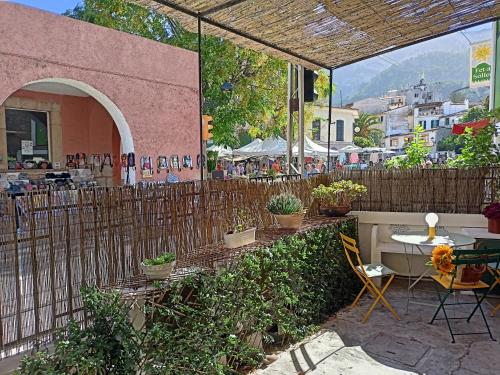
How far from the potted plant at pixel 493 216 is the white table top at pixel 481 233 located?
6 cm

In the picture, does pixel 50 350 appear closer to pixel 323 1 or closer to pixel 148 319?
pixel 148 319

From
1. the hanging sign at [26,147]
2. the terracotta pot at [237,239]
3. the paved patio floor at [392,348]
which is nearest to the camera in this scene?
the paved patio floor at [392,348]

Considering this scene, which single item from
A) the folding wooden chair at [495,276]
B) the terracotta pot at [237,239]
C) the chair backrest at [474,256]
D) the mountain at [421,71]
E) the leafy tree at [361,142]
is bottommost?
the folding wooden chair at [495,276]

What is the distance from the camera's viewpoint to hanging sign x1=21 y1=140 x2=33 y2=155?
33.3ft

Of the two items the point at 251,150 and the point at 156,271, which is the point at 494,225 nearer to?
the point at 156,271

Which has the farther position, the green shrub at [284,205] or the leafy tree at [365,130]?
the leafy tree at [365,130]

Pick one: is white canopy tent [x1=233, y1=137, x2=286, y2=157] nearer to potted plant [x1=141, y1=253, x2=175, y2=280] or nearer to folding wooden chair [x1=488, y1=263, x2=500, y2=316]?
folding wooden chair [x1=488, y1=263, x2=500, y2=316]

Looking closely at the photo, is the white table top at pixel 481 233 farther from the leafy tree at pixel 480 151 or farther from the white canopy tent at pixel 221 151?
the white canopy tent at pixel 221 151

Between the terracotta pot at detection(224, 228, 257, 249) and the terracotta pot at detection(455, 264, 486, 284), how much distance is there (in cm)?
198

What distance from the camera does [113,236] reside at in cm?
279

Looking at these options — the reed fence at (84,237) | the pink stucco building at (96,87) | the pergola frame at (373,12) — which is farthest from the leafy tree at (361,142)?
the reed fence at (84,237)

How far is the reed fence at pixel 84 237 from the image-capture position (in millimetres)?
2316

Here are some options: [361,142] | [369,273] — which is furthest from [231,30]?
[361,142]

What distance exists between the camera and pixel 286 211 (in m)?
4.13
